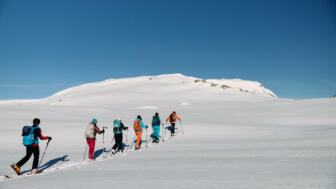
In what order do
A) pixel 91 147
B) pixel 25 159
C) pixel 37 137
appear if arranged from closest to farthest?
pixel 25 159 < pixel 37 137 < pixel 91 147

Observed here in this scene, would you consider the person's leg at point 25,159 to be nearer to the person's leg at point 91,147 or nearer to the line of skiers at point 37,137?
the line of skiers at point 37,137

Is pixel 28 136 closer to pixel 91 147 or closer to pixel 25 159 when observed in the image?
pixel 25 159

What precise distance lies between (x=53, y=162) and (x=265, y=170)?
8.15m

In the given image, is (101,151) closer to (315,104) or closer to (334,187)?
(334,187)

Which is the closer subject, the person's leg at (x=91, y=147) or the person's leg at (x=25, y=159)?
the person's leg at (x=25, y=159)

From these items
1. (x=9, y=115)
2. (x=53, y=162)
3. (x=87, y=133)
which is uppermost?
(x=9, y=115)

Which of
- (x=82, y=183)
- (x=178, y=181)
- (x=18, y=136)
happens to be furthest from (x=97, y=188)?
(x=18, y=136)

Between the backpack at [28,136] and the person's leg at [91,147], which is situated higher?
the backpack at [28,136]

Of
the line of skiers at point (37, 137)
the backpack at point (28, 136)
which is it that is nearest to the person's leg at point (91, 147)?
the line of skiers at point (37, 137)

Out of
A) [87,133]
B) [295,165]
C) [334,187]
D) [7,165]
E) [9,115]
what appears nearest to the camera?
[334,187]

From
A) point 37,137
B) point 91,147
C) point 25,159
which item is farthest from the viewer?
point 91,147

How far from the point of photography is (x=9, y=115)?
20.5 metres

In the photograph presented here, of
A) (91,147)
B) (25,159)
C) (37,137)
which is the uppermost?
(37,137)

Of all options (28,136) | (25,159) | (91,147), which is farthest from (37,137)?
(91,147)
